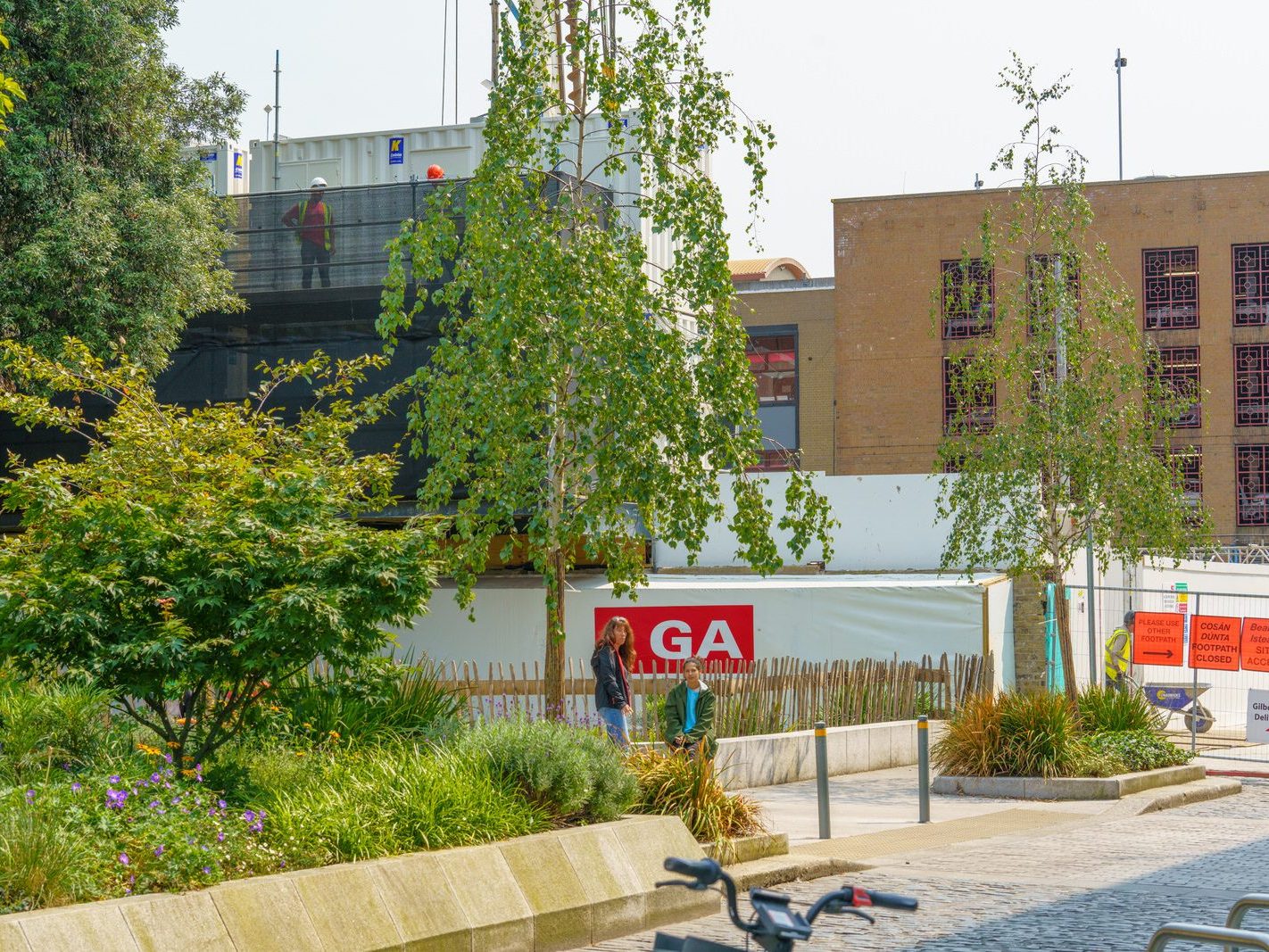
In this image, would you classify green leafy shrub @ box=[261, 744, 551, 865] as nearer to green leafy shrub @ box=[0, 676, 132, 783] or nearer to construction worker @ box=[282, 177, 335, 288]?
green leafy shrub @ box=[0, 676, 132, 783]

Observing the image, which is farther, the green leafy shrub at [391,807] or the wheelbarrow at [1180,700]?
the wheelbarrow at [1180,700]

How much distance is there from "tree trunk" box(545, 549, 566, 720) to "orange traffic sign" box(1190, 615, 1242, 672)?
11457 mm

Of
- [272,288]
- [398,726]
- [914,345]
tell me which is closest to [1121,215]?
[914,345]

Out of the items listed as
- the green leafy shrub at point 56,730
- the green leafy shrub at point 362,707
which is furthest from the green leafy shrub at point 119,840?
the green leafy shrub at point 362,707

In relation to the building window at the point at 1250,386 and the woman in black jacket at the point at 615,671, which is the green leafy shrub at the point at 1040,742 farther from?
the building window at the point at 1250,386

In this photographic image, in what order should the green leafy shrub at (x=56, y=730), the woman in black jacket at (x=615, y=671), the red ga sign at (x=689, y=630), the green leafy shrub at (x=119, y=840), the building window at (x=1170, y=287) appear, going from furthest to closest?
the building window at (x=1170, y=287) → the red ga sign at (x=689, y=630) → the woman in black jacket at (x=615, y=671) → the green leafy shrub at (x=56, y=730) → the green leafy shrub at (x=119, y=840)

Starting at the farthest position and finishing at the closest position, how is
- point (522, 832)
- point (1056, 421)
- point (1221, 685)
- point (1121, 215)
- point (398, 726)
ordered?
point (1121, 215)
point (1221, 685)
point (1056, 421)
point (398, 726)
point (522, 832)

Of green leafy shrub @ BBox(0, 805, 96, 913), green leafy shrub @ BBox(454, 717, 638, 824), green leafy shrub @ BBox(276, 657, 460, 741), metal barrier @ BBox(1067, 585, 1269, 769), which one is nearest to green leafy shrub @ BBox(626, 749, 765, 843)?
green leafy shrub @ BBox(454, 717, 638, 824)

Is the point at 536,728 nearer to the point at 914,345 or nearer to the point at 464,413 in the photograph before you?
the point at 464,413

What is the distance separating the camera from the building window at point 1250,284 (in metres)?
52.8

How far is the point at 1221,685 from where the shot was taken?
27.8 metres

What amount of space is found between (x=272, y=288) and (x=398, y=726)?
62.6 feet

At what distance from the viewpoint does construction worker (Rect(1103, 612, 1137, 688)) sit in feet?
82.6

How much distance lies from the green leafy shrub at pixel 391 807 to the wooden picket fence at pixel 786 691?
6601 millimetres
